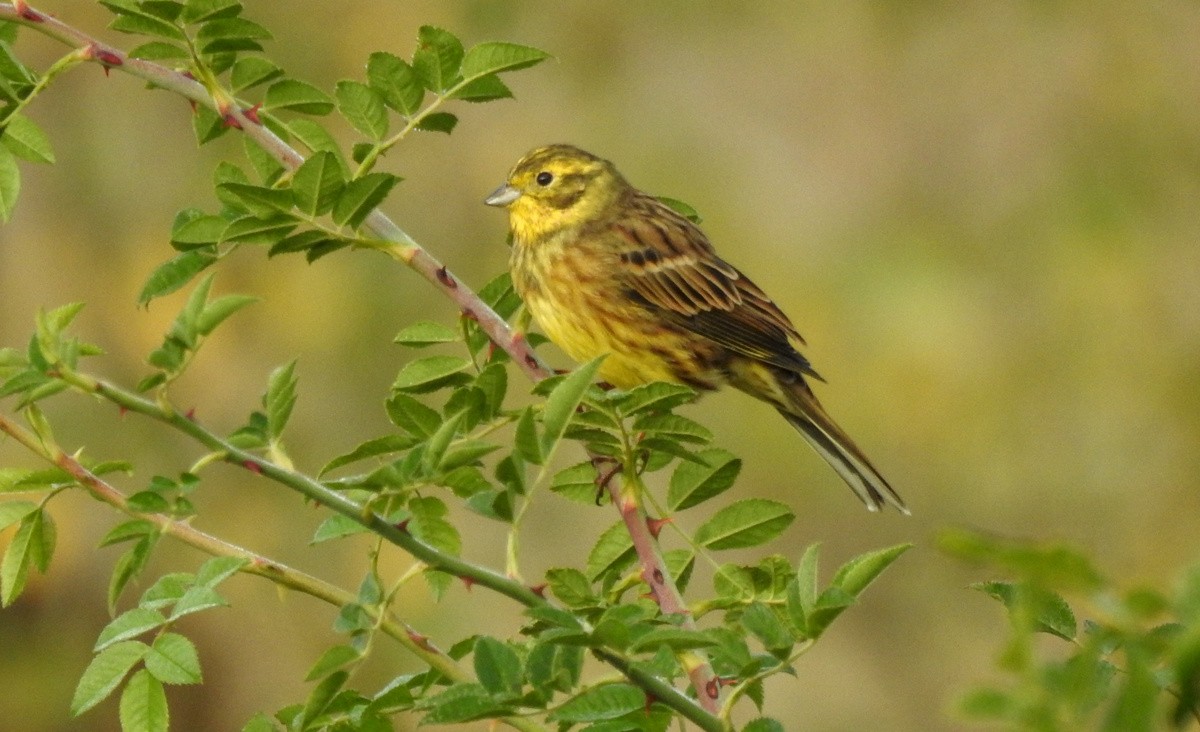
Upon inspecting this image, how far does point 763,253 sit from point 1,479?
6.91 meters

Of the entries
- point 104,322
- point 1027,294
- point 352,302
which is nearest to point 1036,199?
point 1027,294

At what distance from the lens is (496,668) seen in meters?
1.53

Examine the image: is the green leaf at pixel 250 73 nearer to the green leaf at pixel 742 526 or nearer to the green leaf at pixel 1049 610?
the green leaf at pixel 742 526

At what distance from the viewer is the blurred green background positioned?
711cm

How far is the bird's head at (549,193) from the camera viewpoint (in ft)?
14.0

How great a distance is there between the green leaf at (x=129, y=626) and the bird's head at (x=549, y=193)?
2.52 meters

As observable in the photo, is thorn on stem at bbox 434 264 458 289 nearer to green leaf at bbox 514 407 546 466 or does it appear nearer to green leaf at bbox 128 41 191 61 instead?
green leaf at bbox 128 41 191 61

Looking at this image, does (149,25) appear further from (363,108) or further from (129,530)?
(129,530)

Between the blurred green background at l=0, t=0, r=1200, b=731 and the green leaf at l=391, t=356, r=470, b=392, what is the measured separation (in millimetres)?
4406

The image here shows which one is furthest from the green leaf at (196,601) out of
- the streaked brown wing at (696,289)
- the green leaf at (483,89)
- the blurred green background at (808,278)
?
the blurred green background at (808,278)

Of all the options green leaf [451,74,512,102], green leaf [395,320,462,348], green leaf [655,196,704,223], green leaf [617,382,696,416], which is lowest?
green leaf [395,320,462,348]

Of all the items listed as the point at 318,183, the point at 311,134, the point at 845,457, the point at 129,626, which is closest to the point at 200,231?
the point at 318,183

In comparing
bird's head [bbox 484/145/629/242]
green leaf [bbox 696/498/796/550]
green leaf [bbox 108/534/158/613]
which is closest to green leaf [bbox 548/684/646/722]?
green leaf [bbox 108/534/158/613]

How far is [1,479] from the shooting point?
6.08 feet
